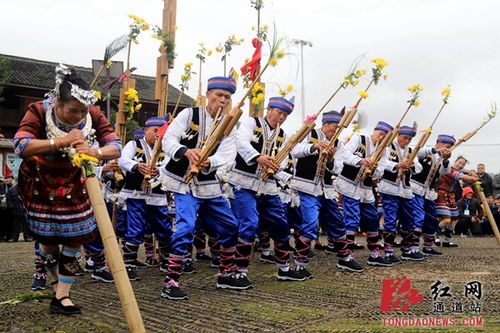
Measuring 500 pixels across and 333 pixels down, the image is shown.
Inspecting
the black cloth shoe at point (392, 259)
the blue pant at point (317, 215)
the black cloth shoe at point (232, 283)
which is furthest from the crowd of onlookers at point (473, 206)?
the black cloth shoe at point (232, 283)

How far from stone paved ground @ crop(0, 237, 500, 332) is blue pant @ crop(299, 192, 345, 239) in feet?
1.79

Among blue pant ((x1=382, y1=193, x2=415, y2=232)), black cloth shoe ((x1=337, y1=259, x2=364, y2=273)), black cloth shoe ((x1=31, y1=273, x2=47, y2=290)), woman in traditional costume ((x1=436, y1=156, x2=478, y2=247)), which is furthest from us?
woman in traditional costume ((x1=436, y1=156, x2=478, y2=247))

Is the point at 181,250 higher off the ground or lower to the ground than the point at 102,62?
lower

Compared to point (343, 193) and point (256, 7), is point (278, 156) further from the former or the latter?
point (256, 7)

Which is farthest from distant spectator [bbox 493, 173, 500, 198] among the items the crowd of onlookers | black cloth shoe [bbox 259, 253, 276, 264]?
black cloth shoe [bbox 259, 253, 276, 264]

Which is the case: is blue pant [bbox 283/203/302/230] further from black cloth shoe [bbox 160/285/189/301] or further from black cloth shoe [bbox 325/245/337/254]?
black cloth shoe [bbox 160/285/189/301]

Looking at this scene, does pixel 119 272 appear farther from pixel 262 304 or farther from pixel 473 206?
pixel 473 206

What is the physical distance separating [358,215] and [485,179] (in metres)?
8.79

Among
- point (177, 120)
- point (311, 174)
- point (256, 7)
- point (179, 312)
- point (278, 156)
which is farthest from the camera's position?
point (256, 7)

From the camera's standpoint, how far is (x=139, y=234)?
6.48 m

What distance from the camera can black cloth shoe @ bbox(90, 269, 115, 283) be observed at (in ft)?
20.0

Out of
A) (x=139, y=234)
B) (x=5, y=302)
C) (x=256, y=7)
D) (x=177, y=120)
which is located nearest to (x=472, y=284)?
(x=177, y=120)

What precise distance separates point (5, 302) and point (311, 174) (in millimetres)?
3648

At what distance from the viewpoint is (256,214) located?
5.88m
